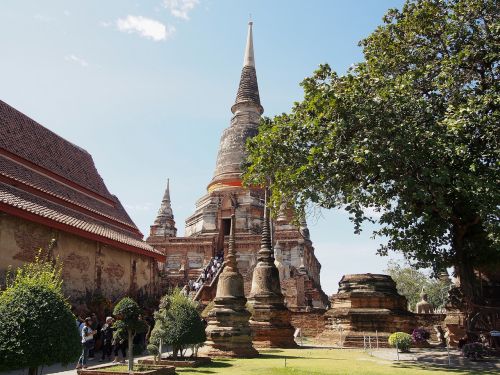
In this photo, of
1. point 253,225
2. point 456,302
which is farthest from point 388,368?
point 253,225

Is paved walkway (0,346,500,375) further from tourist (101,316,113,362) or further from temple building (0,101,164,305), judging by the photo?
temple building (0,101,164,305)

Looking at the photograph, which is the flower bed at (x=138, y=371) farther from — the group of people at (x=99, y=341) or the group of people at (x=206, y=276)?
the group of people at (x=206, y=276)

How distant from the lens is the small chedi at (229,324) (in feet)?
38.9

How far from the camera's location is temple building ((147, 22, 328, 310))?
25.5 m

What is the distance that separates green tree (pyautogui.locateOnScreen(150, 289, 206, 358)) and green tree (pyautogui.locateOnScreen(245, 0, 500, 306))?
3.55m

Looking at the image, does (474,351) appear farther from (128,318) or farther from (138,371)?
(128,318)

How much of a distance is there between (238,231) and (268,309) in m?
14.5

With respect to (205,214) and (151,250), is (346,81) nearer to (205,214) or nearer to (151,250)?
(151,250)

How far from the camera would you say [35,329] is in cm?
584

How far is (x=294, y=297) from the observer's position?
2186 centimetres

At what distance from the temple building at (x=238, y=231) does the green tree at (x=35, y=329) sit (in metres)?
16.0

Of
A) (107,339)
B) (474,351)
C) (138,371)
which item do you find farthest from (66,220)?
(474,351)

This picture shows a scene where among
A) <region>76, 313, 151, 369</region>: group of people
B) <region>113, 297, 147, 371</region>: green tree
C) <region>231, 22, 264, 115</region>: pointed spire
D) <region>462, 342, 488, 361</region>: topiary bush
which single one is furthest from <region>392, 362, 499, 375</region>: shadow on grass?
<region>231, 22, 264, 115</region>: pointed spire

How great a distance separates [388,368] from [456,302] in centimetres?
471
